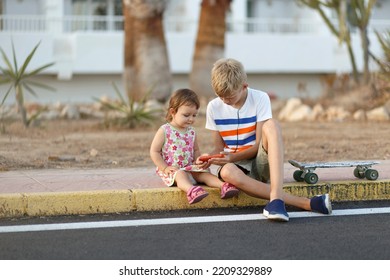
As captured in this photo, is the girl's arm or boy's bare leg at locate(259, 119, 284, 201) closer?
boy's bare leg at locate(259, 119, 284, 201)

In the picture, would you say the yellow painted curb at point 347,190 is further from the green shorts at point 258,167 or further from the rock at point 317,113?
the rock at point 317,113

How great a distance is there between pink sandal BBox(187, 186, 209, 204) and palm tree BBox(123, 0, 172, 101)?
8.88m

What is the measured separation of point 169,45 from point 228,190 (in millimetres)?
19986

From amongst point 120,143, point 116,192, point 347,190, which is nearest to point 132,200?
point 116,192

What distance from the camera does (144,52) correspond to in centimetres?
1598

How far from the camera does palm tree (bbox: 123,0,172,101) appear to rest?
15805 mm

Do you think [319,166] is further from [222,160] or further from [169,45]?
[169,45]

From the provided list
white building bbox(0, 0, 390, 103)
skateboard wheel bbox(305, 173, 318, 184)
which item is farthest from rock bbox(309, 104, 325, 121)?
white building bbox(0, 0, 390, 103)

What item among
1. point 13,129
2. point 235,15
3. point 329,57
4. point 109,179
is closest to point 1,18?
point 235,15

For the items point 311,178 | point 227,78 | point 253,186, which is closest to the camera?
point 227,78

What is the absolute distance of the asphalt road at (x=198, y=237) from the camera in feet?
18.3

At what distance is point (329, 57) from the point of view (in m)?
28.3

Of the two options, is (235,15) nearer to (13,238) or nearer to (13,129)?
(13,129)

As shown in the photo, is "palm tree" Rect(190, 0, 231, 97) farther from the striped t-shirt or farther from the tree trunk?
the striped t-shirt
